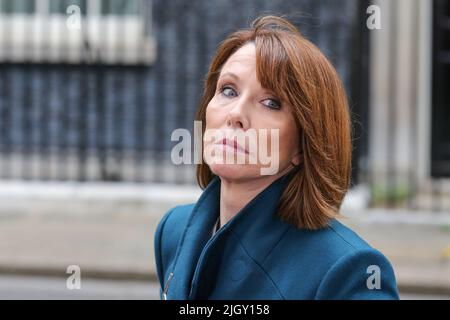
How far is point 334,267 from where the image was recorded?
210 centimetres

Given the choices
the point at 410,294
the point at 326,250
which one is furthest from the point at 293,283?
the point at 410,294

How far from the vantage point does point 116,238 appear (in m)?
Result: 9.69

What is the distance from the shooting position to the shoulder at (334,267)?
209 centimetres

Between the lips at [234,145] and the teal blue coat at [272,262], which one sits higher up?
the lips at [234,145]

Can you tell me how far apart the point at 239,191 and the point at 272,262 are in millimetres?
182

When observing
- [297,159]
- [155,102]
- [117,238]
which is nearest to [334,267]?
[297,159]

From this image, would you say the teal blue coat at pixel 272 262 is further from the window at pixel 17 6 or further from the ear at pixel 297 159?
the window at pixel 17 6

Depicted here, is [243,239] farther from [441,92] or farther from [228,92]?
[441,92]

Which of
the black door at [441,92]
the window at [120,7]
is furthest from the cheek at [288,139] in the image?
the window at [120,7]

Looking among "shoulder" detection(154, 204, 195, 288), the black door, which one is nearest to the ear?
"shoulder" detection(154, 204, 195, 288)

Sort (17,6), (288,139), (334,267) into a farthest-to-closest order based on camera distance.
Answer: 1. (17,6)
2. (288,139)
3. (334,267)

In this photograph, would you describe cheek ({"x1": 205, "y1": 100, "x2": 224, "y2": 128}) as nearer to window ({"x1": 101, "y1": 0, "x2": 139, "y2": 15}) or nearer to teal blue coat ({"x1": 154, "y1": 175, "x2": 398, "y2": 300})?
teal blue coat ({"x1": 154, "y1": 175, "x2": 398, "y2": 300})

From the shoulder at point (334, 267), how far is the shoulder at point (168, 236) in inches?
13.7
